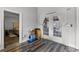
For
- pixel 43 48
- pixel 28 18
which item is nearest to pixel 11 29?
pixel 28 18

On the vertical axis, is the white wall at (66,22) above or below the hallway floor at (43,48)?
above

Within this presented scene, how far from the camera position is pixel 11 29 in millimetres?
1232

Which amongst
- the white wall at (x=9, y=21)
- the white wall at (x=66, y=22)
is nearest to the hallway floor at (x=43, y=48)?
the white wall at (x=66, y=22)

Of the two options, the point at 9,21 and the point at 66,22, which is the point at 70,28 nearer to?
the point at 66,22

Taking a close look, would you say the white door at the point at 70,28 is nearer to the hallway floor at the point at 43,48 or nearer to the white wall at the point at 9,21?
the hallway floor at the point at 43,48

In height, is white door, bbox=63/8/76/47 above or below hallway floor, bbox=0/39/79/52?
above

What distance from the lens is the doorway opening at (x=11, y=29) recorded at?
47.1 inches

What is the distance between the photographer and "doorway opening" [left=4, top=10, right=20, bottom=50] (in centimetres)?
120

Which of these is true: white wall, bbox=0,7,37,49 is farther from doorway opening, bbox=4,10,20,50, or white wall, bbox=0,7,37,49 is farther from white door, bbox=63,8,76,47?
white door, bbox=63,8,76,47

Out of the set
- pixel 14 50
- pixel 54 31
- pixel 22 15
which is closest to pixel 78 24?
pixel 54 31

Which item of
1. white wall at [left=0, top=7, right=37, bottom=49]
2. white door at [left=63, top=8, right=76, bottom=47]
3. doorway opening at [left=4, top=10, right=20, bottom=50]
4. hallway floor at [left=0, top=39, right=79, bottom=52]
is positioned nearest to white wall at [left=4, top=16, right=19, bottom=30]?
doorway opening at [left=4, top=10, right=20, bottom=50]
